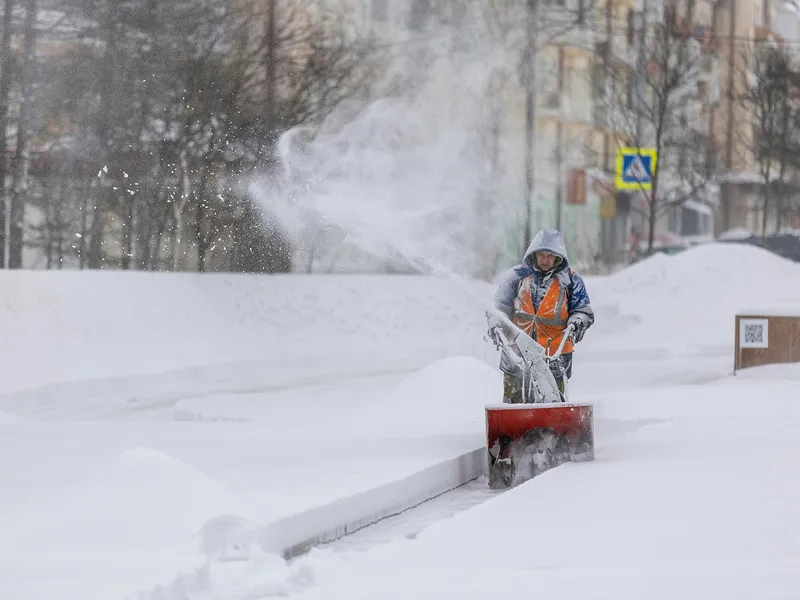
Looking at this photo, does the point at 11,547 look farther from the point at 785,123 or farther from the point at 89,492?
the point at 785,123

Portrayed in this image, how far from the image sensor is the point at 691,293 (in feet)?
95.2

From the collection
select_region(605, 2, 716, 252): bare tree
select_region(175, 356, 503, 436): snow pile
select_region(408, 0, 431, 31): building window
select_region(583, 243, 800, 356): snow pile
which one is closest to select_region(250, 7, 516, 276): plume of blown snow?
select_region(408, 0, 431, 31): building window

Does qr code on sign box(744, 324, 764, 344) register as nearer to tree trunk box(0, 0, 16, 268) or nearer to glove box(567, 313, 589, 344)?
glove box(567, 313, 589, 344)

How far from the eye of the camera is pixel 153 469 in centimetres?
720

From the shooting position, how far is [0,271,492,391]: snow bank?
681 inches

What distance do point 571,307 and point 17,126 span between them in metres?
12.7

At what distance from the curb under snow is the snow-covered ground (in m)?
0.07

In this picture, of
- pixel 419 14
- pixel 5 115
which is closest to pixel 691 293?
pixel 419 14

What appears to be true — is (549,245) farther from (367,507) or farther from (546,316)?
(367,507)

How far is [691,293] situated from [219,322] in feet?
36.3

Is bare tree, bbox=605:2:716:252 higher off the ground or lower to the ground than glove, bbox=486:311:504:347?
higher

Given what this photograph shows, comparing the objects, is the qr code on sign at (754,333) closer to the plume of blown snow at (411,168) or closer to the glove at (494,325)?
the plume of blown snow at (411,168)

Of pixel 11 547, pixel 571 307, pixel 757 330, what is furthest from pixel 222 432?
pixel 757 330

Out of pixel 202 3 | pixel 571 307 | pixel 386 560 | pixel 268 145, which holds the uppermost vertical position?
pixel 202 3
